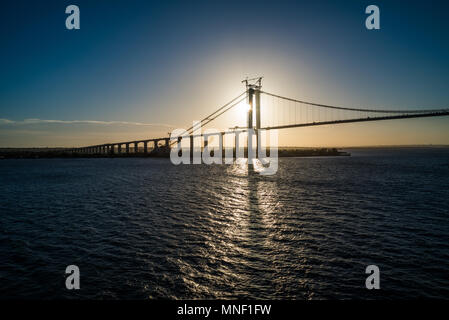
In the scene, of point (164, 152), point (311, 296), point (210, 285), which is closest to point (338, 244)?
point (311, 296)

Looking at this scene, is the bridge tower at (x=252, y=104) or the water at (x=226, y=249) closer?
the water at (x=226, y=249)

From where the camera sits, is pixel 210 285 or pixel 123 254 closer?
pixel 210 285

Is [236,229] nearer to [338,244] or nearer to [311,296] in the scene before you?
[338,244]

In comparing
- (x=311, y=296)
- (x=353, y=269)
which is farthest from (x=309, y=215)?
(x=311, y=296)

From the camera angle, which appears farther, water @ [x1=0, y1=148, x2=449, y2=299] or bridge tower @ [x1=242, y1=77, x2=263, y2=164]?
bridge tower @ [x1=242, y1=77, x2=263, y2=164]

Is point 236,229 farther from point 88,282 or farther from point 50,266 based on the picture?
point 50,266

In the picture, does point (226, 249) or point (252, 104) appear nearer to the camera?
point (226, 249)

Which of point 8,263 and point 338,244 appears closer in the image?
point 8,263

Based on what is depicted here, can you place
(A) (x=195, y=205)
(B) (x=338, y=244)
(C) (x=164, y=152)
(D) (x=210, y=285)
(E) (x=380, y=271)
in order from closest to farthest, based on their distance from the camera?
(D) (x=210, y=285) < (E) (x=380, y=271) < (B) (x=338, y=244) < (A) (x=195, y=205) < (C) (x=164, y=152)
